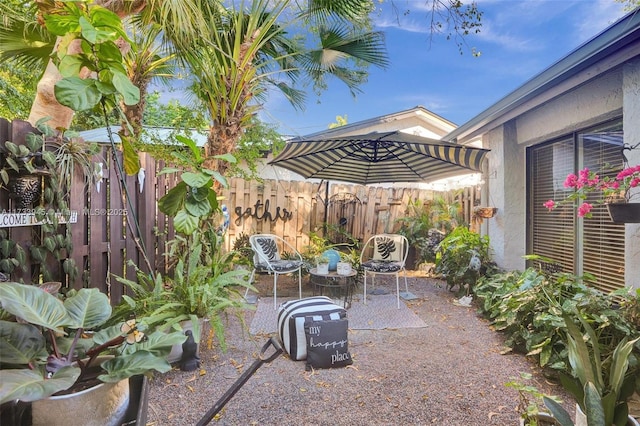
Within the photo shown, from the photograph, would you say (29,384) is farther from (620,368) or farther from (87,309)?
(620,368)

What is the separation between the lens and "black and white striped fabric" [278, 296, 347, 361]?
2.53 metres

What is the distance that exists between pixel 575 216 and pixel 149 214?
4578mm

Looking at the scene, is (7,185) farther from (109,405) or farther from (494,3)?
→ (494,3)

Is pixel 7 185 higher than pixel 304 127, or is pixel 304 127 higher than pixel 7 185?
pixel 304 127

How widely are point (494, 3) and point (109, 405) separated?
160 inches

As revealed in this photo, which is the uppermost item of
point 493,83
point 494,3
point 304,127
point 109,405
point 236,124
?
point 493,83

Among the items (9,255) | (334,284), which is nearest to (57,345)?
(9,255)

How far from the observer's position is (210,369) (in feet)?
7.86

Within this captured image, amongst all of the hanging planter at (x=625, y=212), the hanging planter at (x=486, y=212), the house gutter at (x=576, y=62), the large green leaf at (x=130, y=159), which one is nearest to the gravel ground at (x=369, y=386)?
Answer: the hanging planter at (x=625, y=212)

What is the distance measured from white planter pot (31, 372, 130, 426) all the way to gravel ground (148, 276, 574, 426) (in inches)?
43.7

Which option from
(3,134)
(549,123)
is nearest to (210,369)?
(3,134)

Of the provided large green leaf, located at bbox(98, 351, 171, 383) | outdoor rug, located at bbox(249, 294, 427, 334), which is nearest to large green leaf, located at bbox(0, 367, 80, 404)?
large green leaf, located at bbox(98, 351, 171, 383)

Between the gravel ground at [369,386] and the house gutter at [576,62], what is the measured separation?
242cm

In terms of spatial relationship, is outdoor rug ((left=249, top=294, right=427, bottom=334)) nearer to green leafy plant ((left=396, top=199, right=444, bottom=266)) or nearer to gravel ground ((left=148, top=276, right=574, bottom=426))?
gravel ground ((left=148, top=276, right=574, bottom=426))
